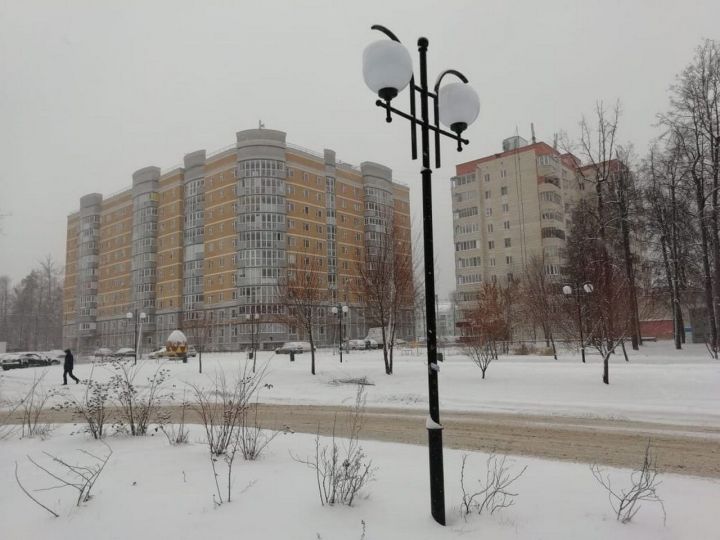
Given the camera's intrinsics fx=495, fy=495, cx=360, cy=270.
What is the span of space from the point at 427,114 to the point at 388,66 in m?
0.65

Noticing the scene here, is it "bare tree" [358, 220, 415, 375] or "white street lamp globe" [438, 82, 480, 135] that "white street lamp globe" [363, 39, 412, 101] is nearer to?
"white street lamp globe" [438, 82, 480, 135]

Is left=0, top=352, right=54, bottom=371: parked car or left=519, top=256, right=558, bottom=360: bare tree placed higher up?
left=519, top=256, right=558, bottom=360: bare tree

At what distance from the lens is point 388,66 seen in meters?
4.87

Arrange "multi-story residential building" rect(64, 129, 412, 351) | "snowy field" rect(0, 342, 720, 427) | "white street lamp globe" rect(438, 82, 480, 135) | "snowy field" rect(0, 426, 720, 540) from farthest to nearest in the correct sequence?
"multi-story residential building" rect(64, 129, 412, 351)
"snowy field" rect(0, 342, 720, 427)
"white street lamp globe" rect(438, 82, 480, 135)
"snowy field" rect(0, 426, 720, 540)

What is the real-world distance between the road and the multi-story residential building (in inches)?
1765

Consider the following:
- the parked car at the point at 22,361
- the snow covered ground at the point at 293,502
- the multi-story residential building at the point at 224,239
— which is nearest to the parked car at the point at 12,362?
the parked car at the point at 22,361

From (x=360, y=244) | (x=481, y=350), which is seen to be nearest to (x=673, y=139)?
(x=481, y=350)

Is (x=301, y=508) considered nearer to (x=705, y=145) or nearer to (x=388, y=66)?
(x=388, y=66)

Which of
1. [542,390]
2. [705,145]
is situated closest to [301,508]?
[542,390]

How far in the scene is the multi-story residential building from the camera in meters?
66.2

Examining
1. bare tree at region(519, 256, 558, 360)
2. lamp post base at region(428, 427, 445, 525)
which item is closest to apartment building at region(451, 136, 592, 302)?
bare tree at region(519, 256, 558, 360)

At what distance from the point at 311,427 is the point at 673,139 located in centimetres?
2843

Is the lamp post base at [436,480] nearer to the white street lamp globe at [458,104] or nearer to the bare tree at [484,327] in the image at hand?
the white street lamp globe at [458,104]

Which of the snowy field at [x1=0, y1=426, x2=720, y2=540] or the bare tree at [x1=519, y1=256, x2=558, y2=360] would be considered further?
the bare tree at [x1=519, y1=256, x2=558, y2=360]
